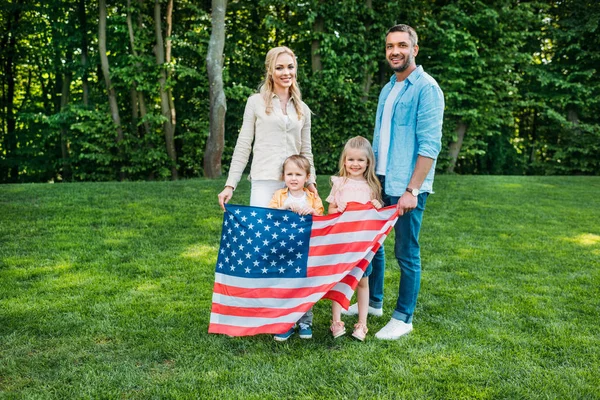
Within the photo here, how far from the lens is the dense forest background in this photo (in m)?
13.0

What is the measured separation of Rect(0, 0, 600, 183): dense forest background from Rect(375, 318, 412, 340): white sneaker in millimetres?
9887

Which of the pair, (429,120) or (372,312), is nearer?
(429,120)

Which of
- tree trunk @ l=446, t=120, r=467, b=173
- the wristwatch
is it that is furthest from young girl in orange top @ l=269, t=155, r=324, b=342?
tree trunk @ l=446, t=120, r=467, b=173

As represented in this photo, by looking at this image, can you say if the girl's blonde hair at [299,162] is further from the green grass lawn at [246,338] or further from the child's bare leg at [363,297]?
the green grass lawn at [246,338]

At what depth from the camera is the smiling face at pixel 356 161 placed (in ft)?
11.5

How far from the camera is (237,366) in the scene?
3.15 m

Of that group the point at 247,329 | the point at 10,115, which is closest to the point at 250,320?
the point at 247,329

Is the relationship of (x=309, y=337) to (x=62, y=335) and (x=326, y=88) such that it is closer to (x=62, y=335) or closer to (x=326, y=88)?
(x=62, y=335)

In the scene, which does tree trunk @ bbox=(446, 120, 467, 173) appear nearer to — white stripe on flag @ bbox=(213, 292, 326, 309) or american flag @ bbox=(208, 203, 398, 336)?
american flag @ bbox=(208, 203, 398, 336)

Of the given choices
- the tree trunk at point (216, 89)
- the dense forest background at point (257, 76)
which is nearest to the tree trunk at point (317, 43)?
the dense forest background at point (257, 76)

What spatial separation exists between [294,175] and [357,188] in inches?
19.0

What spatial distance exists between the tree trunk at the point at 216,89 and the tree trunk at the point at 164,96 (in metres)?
1.52

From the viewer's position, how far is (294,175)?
3453mm

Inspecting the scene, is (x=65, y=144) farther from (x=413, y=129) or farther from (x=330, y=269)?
(x=413, y=129)
